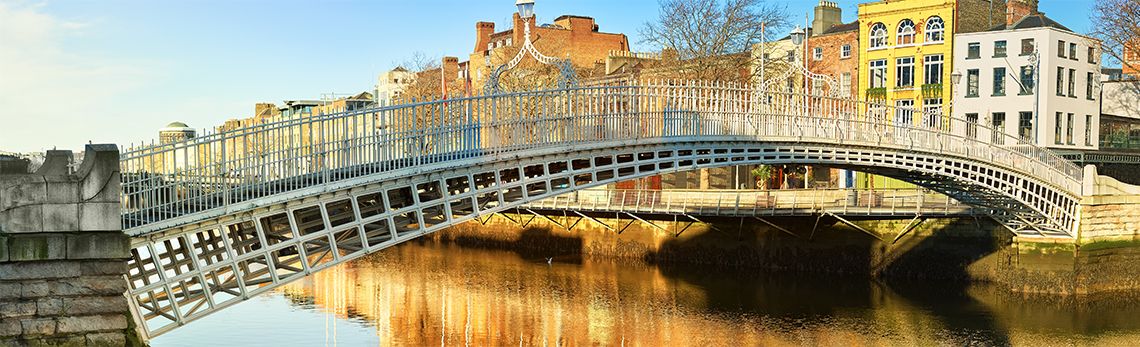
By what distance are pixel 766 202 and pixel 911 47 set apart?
40.3 ft

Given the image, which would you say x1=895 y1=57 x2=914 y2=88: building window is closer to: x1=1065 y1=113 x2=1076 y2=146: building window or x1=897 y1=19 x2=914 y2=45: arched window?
x1=897 y1=19 x2=914 y2=45: arched window

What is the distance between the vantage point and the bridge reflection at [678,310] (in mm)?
28719

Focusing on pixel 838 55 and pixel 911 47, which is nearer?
pixel 911 47

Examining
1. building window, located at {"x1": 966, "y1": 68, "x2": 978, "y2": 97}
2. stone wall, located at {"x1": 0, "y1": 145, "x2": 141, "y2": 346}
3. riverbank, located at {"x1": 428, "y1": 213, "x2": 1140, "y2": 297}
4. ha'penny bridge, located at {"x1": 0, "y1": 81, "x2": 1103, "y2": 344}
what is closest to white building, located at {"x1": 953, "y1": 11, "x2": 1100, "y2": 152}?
building window, located at {"x1": 966, "y1": 68, "x2": 978, "y2": 97}

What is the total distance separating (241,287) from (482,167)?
4738 millimetres

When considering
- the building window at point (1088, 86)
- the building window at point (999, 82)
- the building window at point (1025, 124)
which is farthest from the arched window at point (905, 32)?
the building window at point (1088, 86)

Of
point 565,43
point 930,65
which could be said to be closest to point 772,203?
point 930,65

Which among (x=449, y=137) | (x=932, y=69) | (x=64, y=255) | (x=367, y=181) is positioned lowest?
(x=64, y=255)

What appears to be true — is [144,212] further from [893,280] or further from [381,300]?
[893,280]

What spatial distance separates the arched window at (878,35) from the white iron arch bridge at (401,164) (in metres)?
18.3

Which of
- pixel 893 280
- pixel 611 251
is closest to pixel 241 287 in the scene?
pixel 893 280

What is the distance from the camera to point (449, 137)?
20.7 metres

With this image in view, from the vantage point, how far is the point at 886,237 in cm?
3894

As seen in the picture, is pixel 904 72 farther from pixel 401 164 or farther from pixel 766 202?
pixel 401 164
